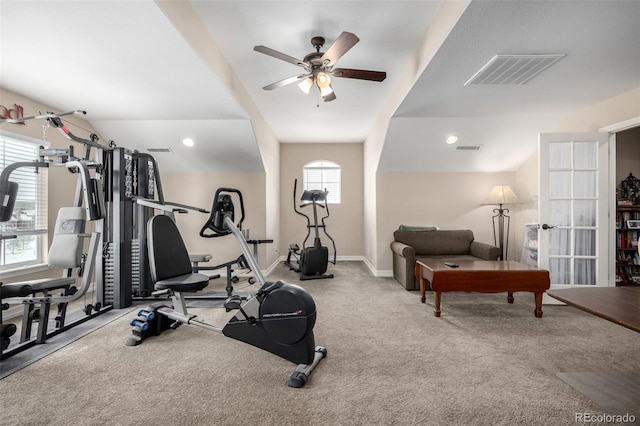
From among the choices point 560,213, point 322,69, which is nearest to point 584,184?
point 560,213

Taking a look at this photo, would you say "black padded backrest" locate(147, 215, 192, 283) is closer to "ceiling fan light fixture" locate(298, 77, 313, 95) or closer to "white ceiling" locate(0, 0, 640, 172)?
"white ceiling" locate(0, 0, 640, 172)

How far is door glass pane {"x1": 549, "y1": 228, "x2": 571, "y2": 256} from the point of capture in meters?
3.61

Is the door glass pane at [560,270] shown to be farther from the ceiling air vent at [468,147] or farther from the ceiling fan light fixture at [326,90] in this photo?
the ceiling fan light fixture at [326,90]

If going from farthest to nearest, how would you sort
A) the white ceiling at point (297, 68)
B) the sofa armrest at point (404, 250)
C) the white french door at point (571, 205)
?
the sofa armrest at point (404, 250) < the white french door at point (571, 205) < the white ceiling at point (297, 68)

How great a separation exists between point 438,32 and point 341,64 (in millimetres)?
1142

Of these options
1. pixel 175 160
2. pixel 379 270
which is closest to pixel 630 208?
pixel 379 270

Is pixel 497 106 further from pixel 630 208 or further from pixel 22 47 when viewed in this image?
pixel 22 47

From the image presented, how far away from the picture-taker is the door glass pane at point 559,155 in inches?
142

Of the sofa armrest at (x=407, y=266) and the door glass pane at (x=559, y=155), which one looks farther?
the sofa armrest at (x=407, y=266)

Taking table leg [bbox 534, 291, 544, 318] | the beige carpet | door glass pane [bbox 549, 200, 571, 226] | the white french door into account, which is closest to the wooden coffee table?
table leg [bbox 534, 291, 544, 318]

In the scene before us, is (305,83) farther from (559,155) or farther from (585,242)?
(585,242)

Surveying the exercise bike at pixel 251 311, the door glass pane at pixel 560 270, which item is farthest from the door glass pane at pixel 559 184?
the exercise bike at pixel 251 311

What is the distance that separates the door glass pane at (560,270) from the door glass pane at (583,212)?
48 centimetres

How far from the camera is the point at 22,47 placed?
2402 mm
